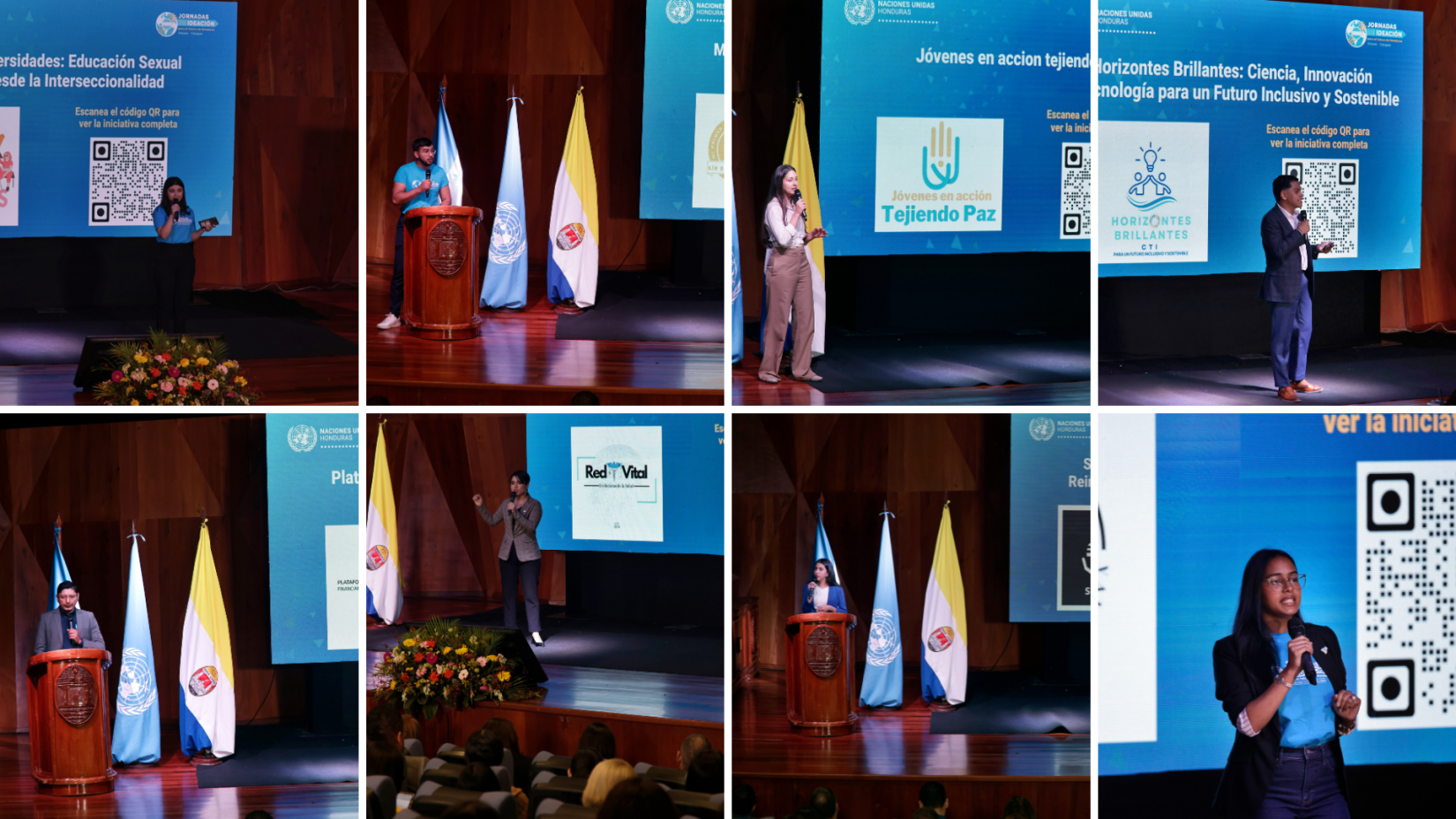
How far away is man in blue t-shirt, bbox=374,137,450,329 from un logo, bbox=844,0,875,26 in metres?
1.47

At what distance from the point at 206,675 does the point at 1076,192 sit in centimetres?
339

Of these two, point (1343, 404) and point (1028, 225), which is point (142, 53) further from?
point (1343, 404)

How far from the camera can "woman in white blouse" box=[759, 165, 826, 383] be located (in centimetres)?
420

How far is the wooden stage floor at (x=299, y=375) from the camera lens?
399cm

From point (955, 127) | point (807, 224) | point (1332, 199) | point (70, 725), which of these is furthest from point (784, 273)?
point (70, 725)

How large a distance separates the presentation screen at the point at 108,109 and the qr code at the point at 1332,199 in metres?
3.65

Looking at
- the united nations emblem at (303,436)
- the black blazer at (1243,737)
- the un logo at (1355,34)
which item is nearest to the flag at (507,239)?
the united nations emblem at (303,436)

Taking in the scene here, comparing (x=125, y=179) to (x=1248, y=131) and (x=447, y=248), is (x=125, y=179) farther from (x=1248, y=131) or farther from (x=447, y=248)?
(x=1248, y=131)

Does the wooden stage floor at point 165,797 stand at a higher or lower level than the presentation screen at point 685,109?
lower

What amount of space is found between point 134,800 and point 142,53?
243 centimetres

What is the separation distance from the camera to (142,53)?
13.2 feet

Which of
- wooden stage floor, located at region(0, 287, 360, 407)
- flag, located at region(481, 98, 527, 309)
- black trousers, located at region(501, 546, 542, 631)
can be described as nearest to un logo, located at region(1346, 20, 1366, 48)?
flag, located at region(481, 98, 527, 309)

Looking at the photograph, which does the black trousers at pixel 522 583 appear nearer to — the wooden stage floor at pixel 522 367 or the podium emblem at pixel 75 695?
the wooden stage floor at pixel 522 367

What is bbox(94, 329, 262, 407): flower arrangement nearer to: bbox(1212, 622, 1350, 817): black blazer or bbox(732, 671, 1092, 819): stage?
bbox(732, 671, 1092, 819): stage
